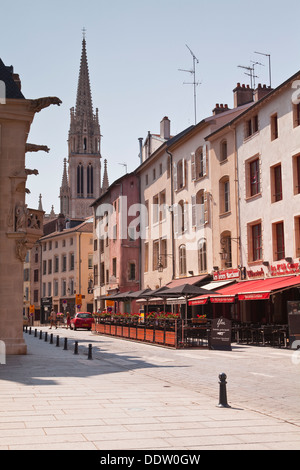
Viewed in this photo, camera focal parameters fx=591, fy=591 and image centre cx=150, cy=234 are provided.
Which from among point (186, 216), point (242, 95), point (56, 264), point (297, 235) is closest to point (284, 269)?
point (297, 235)

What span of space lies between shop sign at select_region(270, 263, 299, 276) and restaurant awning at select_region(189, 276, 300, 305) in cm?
29

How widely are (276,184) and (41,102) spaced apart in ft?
40.8

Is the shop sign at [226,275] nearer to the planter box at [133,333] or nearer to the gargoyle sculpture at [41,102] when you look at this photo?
the planter box at [133,333]

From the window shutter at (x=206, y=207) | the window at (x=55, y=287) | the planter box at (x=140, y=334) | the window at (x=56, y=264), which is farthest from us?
the window at (x=56, y=264)

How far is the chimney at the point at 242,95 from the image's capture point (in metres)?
36.9

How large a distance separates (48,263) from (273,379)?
68504 mm

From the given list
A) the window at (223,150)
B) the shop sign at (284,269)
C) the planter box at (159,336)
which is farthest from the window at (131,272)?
the shop sign at (284,269)

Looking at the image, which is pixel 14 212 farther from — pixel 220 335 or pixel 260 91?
pixel 260 91

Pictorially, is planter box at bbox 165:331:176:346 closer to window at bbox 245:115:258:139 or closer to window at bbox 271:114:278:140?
window at bbox 271:114:278:140

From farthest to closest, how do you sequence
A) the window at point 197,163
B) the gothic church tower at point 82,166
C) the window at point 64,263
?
the gothic church tower at point 82,166, the window at point 64,263, the window at point 197,163

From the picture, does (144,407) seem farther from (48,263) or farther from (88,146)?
(88,146)

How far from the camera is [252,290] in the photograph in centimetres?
2544

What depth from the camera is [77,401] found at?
33.2 ft

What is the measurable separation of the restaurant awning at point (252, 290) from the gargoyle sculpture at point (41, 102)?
435 inches
